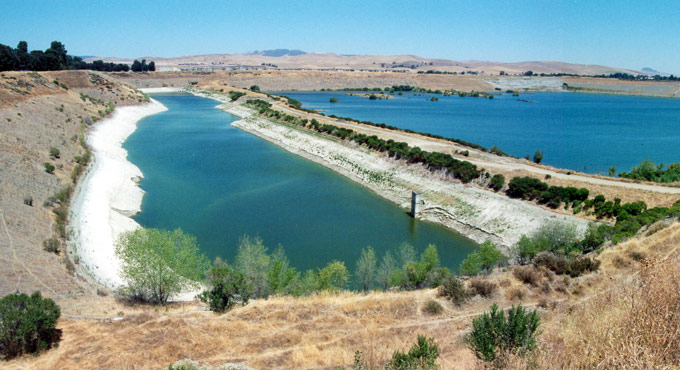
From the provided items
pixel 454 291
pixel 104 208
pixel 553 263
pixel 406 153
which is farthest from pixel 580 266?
pixel 104 208

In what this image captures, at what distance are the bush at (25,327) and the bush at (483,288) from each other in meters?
12.5

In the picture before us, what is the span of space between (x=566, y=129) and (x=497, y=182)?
53.0 m

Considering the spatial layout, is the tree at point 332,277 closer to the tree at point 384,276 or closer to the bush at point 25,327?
the tree at point 384,276

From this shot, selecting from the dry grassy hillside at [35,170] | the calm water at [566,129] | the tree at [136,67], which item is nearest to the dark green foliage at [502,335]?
the dry grassy hillside at [35,170]

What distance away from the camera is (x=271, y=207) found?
106ft

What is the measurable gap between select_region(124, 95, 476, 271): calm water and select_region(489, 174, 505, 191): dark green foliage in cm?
592

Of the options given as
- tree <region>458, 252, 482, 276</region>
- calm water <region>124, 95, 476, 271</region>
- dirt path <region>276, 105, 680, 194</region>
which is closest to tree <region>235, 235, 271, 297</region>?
calm water <region>124, 95, 476, 271</region>

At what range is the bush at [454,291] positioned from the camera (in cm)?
1360

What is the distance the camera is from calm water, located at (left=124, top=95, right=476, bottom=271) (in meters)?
25.6

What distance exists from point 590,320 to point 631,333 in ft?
5.97

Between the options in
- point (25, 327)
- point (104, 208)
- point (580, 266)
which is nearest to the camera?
point (25, 327)

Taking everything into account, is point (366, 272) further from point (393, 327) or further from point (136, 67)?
point (136, 67)

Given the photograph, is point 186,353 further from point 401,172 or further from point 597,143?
point 597,143

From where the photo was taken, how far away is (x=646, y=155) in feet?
→ 176
